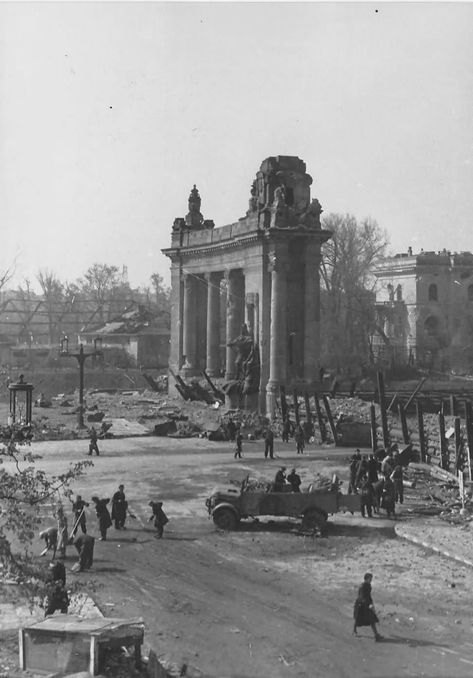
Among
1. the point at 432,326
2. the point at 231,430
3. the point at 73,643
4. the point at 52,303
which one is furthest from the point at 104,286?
the point at 73,643

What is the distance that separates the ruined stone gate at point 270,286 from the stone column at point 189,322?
348 centimetres

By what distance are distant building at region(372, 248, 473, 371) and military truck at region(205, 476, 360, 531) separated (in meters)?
58.7

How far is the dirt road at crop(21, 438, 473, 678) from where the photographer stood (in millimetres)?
12766

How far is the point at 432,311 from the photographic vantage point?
264ft

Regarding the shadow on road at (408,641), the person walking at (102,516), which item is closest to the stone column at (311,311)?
the person walking at (102,516)

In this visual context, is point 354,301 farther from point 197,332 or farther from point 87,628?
point 87,628

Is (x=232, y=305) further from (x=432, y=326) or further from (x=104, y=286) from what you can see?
(x=104, y=286)

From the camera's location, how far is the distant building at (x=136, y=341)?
83.5 m

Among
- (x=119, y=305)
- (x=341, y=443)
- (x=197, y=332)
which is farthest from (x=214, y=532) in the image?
(x=119, y=305)

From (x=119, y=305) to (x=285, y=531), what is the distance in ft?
389

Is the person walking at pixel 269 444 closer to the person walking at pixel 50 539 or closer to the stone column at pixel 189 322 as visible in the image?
the person walking at pixel 50 539

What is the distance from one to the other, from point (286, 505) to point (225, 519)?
1591 mm

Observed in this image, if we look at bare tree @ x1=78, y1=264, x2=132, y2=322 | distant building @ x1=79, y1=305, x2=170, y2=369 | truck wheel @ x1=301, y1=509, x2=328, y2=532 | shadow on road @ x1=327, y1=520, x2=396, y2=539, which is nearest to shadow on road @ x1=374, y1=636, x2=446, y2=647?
shadow on road @ x1=327, y1=520, x2=396, y2=539

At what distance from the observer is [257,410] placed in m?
48.4
